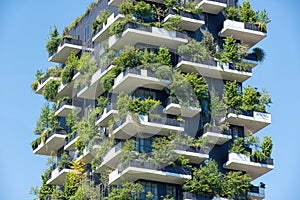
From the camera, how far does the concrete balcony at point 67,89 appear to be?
12649 cm

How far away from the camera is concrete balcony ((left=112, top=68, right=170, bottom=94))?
117375mm

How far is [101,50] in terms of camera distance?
4879 inches

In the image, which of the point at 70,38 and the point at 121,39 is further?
the point at 70,38

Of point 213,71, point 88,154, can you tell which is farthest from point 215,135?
point 88,154

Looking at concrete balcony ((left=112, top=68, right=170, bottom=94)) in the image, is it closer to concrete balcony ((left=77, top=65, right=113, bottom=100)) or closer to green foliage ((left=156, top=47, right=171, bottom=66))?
green foliage ((left=156, top=47, right=171, bottom=66))

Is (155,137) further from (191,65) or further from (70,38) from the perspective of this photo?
(70,38)

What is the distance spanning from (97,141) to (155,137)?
5.31 meters

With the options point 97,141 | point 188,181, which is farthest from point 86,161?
point 188,181

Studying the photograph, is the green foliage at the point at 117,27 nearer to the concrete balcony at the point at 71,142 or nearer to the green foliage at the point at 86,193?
the concrete balcony at the point at 71,142

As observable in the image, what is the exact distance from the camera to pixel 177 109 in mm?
117938

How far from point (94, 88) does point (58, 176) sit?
28.6 ft

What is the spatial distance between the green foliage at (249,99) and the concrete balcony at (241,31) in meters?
5.00

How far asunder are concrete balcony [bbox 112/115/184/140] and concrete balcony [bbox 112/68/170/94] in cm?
309

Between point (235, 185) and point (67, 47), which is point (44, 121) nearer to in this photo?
point (67, 47)
